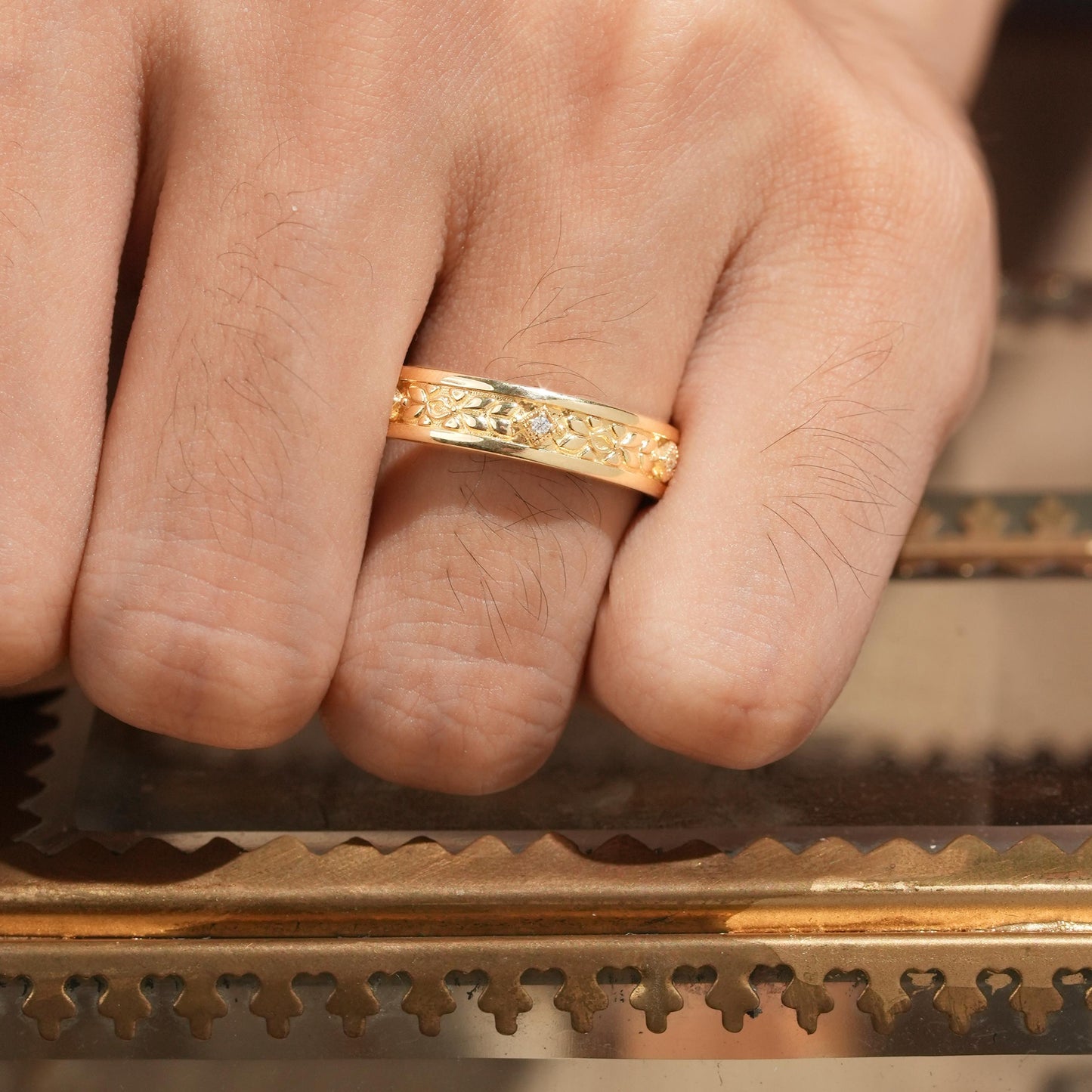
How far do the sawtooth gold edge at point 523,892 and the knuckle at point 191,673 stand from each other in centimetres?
7

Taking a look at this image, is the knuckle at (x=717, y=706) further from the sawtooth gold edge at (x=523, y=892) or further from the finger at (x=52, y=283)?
the finger at (x=52, y=283)

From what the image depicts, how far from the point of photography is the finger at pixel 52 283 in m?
0.49

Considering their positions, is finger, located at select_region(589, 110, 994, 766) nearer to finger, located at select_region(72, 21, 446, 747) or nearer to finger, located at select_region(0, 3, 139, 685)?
finger, located at select_region(72, 21, 446, 747)

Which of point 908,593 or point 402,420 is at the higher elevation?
point 402,420

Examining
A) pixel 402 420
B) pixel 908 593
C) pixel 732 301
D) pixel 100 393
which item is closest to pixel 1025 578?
pixel 908 593

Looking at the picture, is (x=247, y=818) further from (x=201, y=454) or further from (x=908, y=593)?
(x=908, y=593)

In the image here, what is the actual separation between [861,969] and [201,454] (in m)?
0.39

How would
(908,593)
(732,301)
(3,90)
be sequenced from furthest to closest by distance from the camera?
(908,593) → (732,301) → (3,90)

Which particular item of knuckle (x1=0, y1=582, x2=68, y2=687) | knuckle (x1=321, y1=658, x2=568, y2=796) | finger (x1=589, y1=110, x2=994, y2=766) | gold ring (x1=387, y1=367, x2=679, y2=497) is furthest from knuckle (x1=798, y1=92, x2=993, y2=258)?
knuckle (x1=0, y1=582, x2=68, y2=687)

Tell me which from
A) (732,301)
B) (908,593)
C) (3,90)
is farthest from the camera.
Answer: (908,593)

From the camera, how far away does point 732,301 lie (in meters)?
0.59

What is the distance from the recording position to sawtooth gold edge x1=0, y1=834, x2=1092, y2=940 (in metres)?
0.51

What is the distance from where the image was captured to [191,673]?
503mm

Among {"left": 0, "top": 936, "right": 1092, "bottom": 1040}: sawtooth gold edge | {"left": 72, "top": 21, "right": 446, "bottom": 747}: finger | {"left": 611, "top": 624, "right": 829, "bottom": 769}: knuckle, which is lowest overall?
{"left": 0, "top": 936, "right": 1092, "bottom": 1040}: sawtooth gold edge
